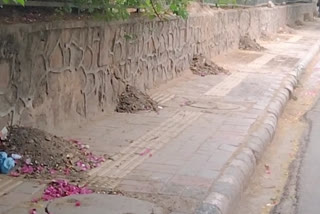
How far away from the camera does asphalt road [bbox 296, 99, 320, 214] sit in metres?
5.96

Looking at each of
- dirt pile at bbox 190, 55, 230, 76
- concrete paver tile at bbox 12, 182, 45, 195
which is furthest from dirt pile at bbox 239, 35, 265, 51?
concrete paver tile at bbox 12, 182, 45, 195

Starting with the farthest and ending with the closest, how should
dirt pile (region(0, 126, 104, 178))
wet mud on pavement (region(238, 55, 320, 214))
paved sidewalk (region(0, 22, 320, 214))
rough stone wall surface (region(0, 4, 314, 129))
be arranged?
rough stone wall surface (region(0, 4, 314, 129)), wet mud on pavement (region(238, 55, 320, 214)), dirt pile (region(0, 126, 104, 178)), paved sidewalk (region(0, 22, 320, 214))

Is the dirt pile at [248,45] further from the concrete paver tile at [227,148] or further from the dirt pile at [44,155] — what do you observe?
the dirt pile at [44,155]

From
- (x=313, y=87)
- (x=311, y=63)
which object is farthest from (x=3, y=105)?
(x=311, y=63)

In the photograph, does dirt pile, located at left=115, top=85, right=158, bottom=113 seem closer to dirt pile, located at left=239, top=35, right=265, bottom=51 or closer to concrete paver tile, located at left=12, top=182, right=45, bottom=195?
concrete paver tile, located at left=12, top=182, right=45, bottom=195

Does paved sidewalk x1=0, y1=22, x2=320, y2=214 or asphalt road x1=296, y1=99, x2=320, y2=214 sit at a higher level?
paved sidewalk x1=0, y1=22, x2=320, y2=214

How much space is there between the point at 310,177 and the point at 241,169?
90cm

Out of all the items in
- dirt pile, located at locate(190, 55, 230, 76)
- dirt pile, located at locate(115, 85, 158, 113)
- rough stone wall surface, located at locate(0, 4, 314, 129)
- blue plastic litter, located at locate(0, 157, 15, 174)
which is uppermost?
rough stone wall surface, located at locate(0, 4, 314, 129)

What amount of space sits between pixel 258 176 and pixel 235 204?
1.21 metres

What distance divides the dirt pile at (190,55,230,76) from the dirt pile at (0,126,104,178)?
6832 mm

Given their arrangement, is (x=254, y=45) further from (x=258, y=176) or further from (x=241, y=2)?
(x=258, y=176)

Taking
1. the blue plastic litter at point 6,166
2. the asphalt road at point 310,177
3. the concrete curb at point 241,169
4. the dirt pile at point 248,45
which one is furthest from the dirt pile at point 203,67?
the blue plastic litter at point 6,166

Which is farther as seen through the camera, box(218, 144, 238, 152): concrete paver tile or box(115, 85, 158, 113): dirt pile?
box(115, 85, 158, 113): dirt pile

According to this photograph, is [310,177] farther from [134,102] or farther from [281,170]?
[134,102]
